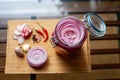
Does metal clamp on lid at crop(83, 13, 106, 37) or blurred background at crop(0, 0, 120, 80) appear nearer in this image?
metal clamp on lid at crop(83, 13, 106, 37)

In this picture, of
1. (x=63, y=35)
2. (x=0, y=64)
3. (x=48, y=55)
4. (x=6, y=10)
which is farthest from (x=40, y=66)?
(x=6, y=10)

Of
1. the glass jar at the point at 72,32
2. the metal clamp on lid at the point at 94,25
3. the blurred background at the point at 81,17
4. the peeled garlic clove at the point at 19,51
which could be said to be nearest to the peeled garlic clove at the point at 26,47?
the peeled garlic clove at the point at 19,51

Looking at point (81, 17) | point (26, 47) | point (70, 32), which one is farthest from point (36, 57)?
point (81, 17)

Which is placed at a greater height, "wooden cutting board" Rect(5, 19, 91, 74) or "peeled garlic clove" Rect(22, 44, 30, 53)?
"peeled garlic clove" Rect(22, 44, 30, 53)

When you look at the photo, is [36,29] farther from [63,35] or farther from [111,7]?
[111,7]

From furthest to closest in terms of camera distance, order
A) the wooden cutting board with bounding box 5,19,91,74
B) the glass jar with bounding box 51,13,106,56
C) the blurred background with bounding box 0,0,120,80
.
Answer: the blurred background with bounding box 0,0,120,80
the wooden cutting board with bounding box 5,19,91,74
the glass jar with bounding box 51,13,106,56

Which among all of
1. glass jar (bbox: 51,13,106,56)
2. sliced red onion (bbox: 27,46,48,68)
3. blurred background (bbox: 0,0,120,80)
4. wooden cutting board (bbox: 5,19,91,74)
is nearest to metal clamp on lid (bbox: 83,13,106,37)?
glass jar (bbox: 51,13,106,56)

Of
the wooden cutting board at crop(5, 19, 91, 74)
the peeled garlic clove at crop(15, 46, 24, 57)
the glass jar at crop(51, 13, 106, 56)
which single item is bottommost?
the wooden cutting board at crop(5, 19, 91, 74)

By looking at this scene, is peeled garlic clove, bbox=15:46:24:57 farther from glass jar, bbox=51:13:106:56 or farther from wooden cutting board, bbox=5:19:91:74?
glass jar, bbox=51:13:106:56

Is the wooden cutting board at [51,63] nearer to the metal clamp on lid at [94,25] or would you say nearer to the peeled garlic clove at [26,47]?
the peeled garlic clove at [26,47]
